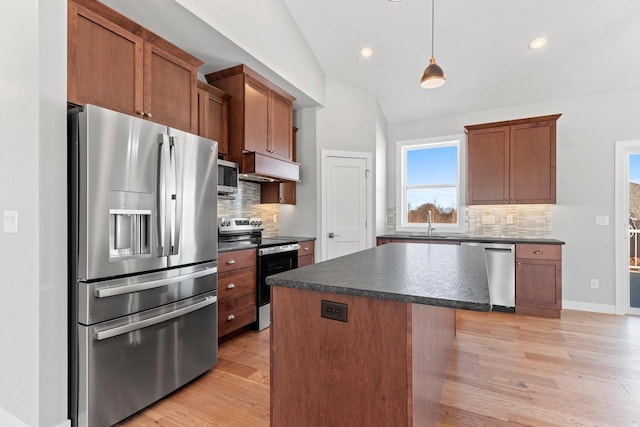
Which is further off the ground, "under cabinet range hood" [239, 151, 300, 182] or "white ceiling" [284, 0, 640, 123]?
"white ceiling" [284, 0, 640, 123]

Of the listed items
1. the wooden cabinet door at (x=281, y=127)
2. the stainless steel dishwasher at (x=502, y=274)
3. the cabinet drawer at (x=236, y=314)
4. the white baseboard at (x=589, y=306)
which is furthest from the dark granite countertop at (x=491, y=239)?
the cabinet drawer at (x=236, y=314)

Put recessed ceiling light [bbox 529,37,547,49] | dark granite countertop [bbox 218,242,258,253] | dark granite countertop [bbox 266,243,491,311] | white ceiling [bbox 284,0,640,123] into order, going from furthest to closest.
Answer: recessed ceiling light [bbox 529,37,547,49], white ceiling [bbox 284,0,640,123], dark granite countertop [bbox 218,242,258,253], dark granite countertop [bbox 266,243,491,311]

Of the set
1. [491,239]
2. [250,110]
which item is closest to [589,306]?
[491,239]

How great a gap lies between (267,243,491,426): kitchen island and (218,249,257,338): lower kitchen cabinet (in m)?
1.51

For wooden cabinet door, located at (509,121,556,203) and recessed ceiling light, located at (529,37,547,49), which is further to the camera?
wooden cabinet door, located at (509,121,556,203)

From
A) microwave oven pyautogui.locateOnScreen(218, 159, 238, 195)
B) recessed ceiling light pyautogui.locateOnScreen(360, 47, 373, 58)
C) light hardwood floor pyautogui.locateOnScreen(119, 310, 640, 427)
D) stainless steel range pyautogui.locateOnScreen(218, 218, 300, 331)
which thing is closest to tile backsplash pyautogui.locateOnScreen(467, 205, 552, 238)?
light hardwood floor pyautogui.locateOnScreen(119, 310, 640, 427)

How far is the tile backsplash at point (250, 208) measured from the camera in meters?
3.59

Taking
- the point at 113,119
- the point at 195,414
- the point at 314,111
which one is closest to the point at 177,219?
the point at 113,119

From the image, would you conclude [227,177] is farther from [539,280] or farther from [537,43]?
[539,280]

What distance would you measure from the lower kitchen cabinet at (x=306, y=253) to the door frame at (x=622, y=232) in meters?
3.69

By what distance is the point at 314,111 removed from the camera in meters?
4.29

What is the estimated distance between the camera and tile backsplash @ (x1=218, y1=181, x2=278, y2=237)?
3.59 metres

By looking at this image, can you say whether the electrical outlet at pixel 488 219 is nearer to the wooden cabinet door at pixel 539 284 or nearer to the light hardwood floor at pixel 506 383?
the wooden cabinet door at pixel 539 284

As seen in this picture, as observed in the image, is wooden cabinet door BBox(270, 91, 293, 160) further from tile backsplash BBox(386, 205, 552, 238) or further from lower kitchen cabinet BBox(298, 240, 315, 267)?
tile backsplash BBox(386, 205, 552, 238)
